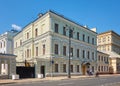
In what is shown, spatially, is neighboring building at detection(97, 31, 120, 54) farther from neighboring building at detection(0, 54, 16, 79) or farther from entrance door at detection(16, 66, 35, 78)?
neighboring building at detection(0, 54, 16, 79)

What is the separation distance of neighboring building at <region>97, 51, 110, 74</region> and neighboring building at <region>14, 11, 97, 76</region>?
316 inches

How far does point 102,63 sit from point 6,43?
2762 centimetres

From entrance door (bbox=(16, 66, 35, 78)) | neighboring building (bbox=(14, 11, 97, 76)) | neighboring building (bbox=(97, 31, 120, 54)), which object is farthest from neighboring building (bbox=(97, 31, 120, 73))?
entrance door (bbox=(16, 66, 35, 78))

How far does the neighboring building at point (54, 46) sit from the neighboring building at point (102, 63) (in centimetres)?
802

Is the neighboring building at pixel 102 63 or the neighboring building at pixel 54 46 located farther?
the neighboring building at pixel 102 63

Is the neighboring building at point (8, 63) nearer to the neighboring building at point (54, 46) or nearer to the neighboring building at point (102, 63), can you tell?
the neighboring building at point (54, 46)

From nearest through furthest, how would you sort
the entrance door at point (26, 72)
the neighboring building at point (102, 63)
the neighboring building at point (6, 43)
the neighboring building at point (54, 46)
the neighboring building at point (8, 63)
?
the neighboring building at point (8, 63), the entrance door at point (26, 72), the neighboring building at point (54, 46), the neighboring building at point (6, 43), the neighboring building at point (102, 63)

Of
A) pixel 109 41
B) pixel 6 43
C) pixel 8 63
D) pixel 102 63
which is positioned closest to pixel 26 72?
pixel 8 63

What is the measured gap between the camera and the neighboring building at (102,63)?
63031 millimetres

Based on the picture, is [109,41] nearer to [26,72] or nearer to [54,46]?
[54,46]

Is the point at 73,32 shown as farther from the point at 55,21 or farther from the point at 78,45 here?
the point at 55,21

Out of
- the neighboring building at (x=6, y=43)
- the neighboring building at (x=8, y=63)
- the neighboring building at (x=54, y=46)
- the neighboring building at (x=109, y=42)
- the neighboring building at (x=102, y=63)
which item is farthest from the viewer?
the neighboring building at (x=109, y=42)

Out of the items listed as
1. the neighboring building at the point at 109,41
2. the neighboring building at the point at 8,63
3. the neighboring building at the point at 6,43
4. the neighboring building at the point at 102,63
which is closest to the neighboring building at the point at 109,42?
the neighboring building at the point at 109,41

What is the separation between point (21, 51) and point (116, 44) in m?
47.7
